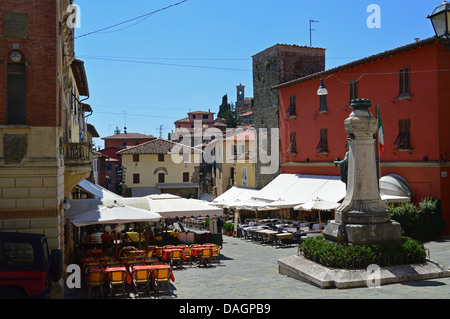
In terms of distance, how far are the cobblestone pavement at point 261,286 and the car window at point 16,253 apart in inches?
120

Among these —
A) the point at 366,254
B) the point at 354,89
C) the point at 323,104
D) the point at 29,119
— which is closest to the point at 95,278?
the point at 29,119

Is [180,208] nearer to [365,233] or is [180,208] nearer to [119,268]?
[119,268]

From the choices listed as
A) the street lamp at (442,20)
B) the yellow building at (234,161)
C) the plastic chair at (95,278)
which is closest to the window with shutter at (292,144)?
the yellow building at (234,161)

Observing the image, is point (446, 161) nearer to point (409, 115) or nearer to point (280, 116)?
point (409, 115)

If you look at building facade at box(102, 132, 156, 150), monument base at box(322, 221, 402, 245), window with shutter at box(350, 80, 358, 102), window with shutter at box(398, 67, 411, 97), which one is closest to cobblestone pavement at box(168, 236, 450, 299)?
monument base at box(322, 221, 402, 245)

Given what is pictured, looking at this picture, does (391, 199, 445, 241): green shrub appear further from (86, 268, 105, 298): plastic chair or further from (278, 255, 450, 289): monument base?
(86, 268, 105, 298): plastic chair

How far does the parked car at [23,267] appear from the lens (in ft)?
29.5

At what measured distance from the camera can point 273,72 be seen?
3741 cm

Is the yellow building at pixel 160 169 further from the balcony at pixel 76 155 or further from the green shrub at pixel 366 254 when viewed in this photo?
the green shrub at pixel 366 254

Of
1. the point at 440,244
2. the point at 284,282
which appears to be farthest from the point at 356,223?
the point at 440,244

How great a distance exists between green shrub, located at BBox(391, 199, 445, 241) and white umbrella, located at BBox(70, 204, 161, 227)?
11548 millimetres

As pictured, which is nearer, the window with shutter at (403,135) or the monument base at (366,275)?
the monument base at (366,275)

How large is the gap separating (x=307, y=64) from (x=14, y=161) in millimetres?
29418
